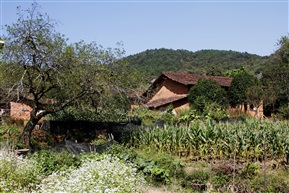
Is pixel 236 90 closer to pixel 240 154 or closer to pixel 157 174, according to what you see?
pixel 240 154

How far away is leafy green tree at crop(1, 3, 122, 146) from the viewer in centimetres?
1138

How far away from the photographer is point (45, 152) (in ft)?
28.8

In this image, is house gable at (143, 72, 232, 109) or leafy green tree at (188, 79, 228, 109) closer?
leafy green tree at (188, 79, 228, 109)

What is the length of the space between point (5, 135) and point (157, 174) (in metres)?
9.21

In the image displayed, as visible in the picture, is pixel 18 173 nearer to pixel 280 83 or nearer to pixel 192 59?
pixel 280 83

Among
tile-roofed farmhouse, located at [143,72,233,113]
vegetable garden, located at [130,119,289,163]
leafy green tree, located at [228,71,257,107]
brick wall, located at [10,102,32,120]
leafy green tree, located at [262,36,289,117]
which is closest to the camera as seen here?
vegetable garden, located at [130,119,289,163]

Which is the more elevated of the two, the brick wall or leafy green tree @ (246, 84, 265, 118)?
leafy green tree @ (246, 84, 265, 118)

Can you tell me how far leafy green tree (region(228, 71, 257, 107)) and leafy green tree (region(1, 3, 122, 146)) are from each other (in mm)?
18849

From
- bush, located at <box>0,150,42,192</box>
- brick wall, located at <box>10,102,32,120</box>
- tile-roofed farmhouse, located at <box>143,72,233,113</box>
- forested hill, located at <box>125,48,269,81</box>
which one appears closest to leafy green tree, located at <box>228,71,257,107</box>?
tile-roofed farmhouse, located at <box>143,72,233,113</box>

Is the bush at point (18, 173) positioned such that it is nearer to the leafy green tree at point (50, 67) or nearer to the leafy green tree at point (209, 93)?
the leafy green tree at point (50, 67)

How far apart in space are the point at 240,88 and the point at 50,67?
21510 mm

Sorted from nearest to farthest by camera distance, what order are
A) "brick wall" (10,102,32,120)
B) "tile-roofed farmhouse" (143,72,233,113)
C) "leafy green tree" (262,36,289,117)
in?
"brick wall" (10,102,32,120), "leafy green tree" (262,36,289,117), "tile-roofed farmhouse" (143,72,233,113)

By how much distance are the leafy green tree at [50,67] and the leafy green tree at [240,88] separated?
18.8 m

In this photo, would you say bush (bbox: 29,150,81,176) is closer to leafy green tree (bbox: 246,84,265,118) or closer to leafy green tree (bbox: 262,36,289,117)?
leafy green tree (bbox: 246,84,265,118)
